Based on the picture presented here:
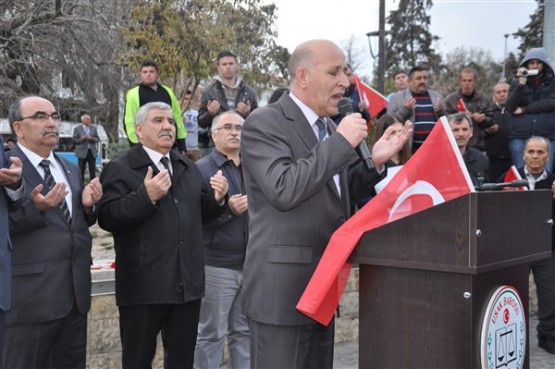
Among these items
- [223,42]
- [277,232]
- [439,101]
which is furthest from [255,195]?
[223,42]

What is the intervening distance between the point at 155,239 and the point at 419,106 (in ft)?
14.2

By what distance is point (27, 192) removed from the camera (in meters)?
3.50

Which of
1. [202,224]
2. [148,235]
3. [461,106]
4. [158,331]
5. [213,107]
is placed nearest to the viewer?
[148,235]

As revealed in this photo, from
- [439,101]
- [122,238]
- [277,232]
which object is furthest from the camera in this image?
[439,101]

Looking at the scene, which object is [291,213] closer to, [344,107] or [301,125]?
[301,125]

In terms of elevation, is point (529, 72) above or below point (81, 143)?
above

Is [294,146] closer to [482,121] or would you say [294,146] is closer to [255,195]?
[255,195]

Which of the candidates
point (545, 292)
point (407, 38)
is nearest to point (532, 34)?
point (407, 38)

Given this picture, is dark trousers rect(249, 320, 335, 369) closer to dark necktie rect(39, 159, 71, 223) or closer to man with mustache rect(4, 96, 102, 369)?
man with mustache rect(4, 96, 102, 369)

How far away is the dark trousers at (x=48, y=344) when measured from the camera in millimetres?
3424

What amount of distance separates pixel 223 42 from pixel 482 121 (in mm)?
10432

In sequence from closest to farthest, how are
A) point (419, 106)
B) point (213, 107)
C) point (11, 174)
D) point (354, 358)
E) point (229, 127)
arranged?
1. point (11, 174)
2. point (229, 127)
3. point (354, 358)
4. point (213, 107)
5. point (419, 106)

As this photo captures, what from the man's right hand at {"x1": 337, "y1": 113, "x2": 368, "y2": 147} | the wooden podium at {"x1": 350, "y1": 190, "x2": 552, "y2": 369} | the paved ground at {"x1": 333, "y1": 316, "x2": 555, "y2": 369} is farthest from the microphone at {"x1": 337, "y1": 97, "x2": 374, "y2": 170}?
the paved ground at {"x1": 333, "y1": 316, "x2": 555, "y2": 369}

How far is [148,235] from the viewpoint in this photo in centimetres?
383
